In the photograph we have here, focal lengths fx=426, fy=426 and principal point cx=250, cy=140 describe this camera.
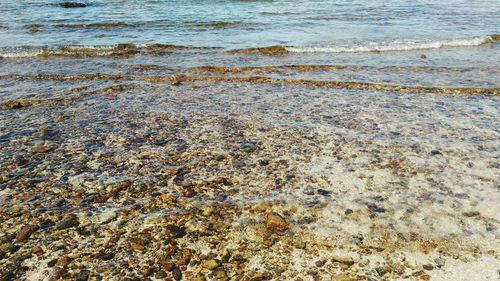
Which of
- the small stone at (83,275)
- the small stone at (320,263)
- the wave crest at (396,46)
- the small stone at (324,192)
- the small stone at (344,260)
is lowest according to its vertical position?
the small stone at (320,263)

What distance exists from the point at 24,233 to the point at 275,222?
86.1 inches

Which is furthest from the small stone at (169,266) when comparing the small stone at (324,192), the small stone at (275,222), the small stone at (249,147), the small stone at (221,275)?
the small stone at (249,147)

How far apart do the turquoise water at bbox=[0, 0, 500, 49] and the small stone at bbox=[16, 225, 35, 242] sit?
1196 centimetres

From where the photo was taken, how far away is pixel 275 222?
12.7 ft

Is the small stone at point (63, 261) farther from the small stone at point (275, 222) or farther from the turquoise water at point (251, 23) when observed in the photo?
the turquoise water at point (251, 23)

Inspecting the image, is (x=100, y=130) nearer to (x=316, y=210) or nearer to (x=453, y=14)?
(x=316, y=210)

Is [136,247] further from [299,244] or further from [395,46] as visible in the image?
[395,46]

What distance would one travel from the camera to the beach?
340cm

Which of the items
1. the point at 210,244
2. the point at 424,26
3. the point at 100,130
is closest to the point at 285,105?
the point at 100,130

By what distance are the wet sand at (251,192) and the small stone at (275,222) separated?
16mm

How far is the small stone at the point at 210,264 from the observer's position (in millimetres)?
3305

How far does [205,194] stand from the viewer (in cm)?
Answer: 437

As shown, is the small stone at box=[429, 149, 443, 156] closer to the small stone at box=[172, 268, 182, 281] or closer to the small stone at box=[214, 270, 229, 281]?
the small stone at box=[214, 270, 229, 281]

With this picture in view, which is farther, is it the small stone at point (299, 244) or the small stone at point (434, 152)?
the small stone at point (434, 152)
